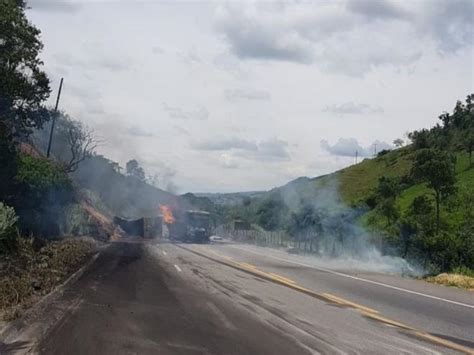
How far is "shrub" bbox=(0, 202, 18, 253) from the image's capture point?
1845 cm

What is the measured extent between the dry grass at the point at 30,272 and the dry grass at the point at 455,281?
37.0 ft

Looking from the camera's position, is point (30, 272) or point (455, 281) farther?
point (455, 281)

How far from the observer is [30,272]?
1606 centimetres

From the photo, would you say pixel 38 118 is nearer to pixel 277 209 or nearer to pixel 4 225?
pixel 4 225

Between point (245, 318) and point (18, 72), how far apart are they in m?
19.4

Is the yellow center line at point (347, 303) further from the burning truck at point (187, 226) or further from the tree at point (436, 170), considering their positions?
the burning truck at point (187, 226)

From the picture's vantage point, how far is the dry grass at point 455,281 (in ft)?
58.5

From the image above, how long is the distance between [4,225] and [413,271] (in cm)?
1455

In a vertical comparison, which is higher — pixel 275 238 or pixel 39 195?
pixel 39 195

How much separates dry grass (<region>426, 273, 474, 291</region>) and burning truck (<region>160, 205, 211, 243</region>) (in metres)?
34.7

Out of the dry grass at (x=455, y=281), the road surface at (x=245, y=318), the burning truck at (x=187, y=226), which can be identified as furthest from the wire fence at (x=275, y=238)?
the road surface at (x=245, y=318)

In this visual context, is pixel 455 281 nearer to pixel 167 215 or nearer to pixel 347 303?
pixel 347 303

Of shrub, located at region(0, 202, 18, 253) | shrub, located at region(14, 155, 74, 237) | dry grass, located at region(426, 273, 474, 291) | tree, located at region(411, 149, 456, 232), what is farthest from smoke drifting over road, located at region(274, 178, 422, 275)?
shrub, located at region(14, 155, 74, 237)

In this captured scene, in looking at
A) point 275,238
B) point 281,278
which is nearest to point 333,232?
point 281,278
